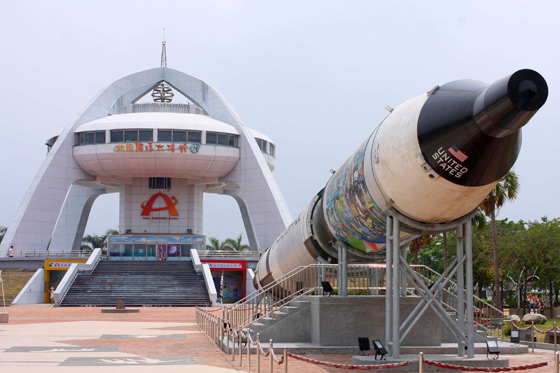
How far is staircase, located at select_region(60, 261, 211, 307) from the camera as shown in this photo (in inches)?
2221

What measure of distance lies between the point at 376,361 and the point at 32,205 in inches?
2593

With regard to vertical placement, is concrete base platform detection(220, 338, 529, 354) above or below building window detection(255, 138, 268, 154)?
below

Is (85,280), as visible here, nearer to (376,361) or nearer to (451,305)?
(451,305)

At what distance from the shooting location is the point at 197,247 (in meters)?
82.8

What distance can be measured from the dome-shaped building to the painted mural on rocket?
56234 mm

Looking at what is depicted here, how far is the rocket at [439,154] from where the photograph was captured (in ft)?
44.0

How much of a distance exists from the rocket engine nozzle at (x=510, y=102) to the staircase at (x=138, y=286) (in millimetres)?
44694

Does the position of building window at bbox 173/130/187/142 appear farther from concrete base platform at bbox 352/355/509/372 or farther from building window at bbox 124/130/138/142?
concrete base platform at bbox 352/355/509/372

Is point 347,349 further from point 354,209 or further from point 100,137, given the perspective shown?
point 100,137

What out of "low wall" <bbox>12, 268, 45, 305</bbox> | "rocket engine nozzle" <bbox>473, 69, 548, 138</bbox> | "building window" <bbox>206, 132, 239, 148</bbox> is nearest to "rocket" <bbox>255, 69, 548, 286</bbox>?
"rocket engine nozzle" <bbox>473, 69, 548, 138</bbox>

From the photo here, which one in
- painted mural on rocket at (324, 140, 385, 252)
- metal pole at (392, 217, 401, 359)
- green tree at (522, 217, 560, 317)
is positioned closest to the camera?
metal pole at (392, 217, 401, 359)

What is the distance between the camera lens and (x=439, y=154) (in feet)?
47.8

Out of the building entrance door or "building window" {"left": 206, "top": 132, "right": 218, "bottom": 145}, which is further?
the building entrance door

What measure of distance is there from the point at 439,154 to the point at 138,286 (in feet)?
163
